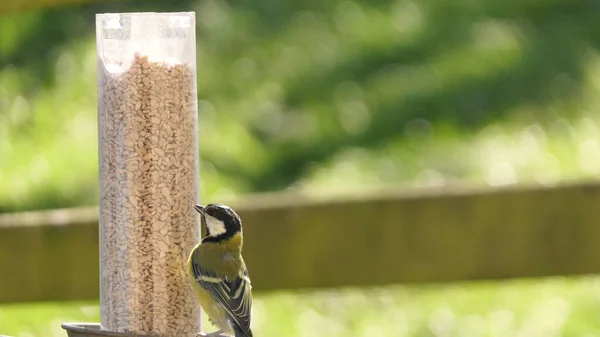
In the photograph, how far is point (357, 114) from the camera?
7.73 meters

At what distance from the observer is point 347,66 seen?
8.55 meters

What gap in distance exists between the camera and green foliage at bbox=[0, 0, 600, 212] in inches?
257

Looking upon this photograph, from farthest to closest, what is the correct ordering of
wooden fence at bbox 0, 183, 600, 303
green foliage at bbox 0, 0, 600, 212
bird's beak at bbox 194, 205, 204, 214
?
green foliage at bbox 0, 0, 600, 212 < wooden fence at bbox 0, 183, 600, 303 < bird's beak at bbox 194, 205, 204, 214

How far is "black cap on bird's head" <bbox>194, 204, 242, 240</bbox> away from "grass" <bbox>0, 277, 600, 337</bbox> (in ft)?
6.14

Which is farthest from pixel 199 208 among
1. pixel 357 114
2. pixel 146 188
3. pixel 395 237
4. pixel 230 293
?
pixel 357 114

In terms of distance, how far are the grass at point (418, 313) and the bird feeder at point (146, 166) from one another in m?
1.98

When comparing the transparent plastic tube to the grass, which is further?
the grass

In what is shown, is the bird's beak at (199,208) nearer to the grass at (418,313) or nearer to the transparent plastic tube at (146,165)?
the transparent plastic tube at (146,165)

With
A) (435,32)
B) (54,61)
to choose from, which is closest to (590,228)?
(54,61)

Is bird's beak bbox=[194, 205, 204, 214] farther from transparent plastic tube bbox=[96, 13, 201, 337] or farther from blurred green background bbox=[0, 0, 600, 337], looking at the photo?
blurred green background bbox=[0, 0, 600, 337]

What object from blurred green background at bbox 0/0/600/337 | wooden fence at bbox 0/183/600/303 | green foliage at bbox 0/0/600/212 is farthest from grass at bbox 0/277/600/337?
wooden fence at bbox 0/183/600/303

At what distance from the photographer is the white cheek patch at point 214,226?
9.62 feet

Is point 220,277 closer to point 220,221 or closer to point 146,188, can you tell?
point 220,221

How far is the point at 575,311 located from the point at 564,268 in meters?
1.85
